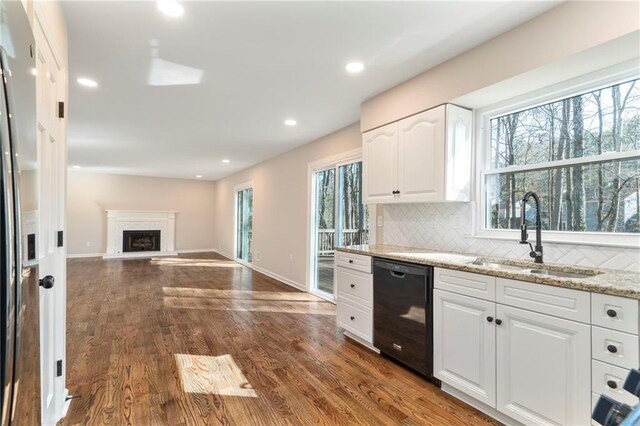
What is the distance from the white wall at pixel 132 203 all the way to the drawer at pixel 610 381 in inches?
396

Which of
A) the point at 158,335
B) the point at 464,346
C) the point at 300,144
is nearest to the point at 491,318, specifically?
the point at 464,346

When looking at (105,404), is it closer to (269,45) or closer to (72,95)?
(269,45)

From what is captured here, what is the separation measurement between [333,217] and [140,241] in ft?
23.0

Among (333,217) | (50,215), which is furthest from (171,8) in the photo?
(333,217)

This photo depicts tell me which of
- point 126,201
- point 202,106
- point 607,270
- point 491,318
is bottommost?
point 491,318

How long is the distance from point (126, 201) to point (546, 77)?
9956 millimetres

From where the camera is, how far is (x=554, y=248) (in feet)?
6.86

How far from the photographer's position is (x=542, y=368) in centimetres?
162

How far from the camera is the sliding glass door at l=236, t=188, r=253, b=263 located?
7699mm

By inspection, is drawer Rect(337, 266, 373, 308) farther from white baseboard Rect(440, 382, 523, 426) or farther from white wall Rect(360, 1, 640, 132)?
white wall Rect(360, 1, 640, 132)

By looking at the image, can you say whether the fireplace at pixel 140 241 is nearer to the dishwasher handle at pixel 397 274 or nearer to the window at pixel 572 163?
the dishwasher handle at pixel 397 274

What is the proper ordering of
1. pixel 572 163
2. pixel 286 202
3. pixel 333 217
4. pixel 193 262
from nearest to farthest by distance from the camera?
pixel 572 163 < pixel 333 217 < pixel 286 202 < pixel 193 262

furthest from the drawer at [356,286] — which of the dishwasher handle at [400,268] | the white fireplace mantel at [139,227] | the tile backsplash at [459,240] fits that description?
the white fireplace mantel at [139,227]

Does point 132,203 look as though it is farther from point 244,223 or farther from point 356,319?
point 356,319
